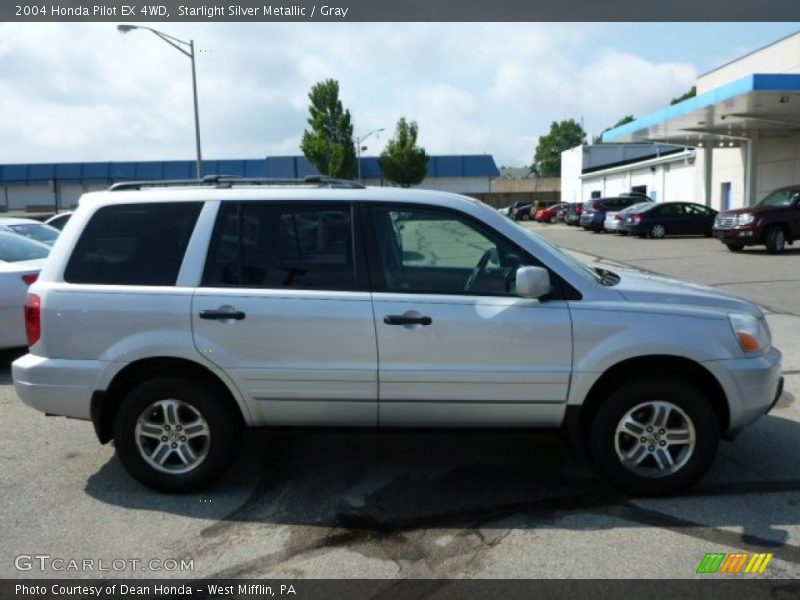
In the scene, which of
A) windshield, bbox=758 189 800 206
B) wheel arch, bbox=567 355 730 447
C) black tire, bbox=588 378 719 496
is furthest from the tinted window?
windshield, bbox=758 189 800 206

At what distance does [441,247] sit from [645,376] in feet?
4.81

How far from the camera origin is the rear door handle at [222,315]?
403cm

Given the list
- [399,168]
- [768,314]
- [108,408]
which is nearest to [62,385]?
[108,408]

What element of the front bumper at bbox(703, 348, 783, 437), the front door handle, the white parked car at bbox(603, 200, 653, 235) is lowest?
the front bumper at bbox(703, 348, 783, 437)

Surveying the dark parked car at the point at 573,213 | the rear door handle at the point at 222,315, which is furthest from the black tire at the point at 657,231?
the rear door handle at the point at 222,315

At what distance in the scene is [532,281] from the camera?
12.7ft

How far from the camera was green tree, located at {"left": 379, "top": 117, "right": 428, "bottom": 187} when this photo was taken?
193ft

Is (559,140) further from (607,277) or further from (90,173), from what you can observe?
(607,277)

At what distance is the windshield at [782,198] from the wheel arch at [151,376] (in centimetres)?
1954

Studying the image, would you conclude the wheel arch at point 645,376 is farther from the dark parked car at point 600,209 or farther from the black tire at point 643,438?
the dark parked car at point 600,209

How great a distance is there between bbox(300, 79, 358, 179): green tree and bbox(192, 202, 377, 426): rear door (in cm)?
5150

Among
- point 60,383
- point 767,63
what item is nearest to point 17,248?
point 60,383

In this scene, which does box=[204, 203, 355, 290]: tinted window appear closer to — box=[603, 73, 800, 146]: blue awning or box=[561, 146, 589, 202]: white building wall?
box=[603, 73, 800, 146]: blue awning

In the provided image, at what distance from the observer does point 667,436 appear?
13.4ft
